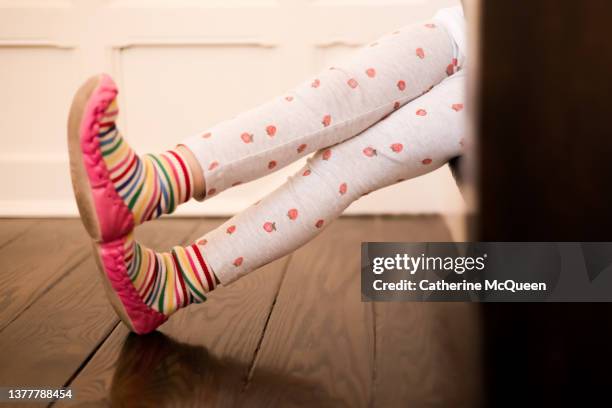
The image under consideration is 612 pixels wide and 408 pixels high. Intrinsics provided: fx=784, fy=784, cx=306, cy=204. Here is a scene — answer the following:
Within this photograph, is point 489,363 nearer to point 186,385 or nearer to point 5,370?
point 186,385

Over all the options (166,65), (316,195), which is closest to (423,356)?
(316,195)

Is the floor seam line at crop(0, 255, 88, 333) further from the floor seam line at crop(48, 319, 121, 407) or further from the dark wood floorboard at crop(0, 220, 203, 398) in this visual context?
the floor seam line at crop(48, 319, 121, 407)

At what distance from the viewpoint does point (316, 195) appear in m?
1.06

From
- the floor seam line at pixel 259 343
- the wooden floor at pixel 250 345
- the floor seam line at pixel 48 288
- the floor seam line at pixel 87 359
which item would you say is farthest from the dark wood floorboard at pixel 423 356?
the floor seam line at pixel 48 288

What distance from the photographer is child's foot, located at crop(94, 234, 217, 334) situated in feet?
3.28

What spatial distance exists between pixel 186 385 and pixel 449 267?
558 mm

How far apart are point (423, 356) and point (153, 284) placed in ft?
1.24

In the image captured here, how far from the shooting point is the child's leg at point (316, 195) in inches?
41.1

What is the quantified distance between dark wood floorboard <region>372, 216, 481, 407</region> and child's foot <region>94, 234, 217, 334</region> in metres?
0.27

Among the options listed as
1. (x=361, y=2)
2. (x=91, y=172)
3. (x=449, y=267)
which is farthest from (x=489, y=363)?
(x=361, y=2)

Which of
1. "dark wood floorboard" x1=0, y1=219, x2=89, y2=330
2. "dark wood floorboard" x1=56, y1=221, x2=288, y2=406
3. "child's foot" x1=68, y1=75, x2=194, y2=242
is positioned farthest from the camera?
"dark wood floorboard" x1=0, y1=219, x2=89, y2=330

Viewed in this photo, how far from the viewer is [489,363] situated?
0.45m

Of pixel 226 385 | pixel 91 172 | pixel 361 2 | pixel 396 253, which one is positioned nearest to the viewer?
pixel 91 172

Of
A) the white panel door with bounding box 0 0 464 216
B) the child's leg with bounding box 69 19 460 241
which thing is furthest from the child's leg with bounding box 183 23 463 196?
the white panel door with bounding box 0 0 464 216
